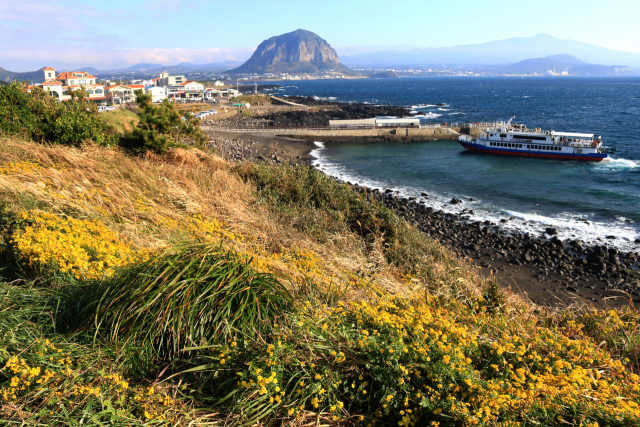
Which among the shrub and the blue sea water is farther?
the blue sea water

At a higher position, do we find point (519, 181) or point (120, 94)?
point (120, 94)

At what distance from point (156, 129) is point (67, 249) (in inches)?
354

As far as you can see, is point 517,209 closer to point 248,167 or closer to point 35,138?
point 248,167

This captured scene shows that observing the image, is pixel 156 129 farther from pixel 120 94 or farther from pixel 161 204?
pixel 120 94

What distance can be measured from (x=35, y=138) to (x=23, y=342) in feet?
32.2

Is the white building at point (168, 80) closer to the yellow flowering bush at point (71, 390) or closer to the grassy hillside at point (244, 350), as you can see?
the grassy hillside at point (244, 350)

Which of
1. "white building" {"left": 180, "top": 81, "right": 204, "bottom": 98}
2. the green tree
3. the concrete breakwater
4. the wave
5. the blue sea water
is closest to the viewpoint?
the green tree

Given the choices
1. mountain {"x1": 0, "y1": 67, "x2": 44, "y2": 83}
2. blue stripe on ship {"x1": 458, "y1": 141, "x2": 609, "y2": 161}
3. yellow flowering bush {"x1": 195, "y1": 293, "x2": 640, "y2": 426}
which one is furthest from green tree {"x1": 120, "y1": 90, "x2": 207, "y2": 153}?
mountain {"x1": 0, "y1": 67, "x2": 44, "y2": 83}

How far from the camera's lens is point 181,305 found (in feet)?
9.48

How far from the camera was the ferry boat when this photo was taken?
1253 inches

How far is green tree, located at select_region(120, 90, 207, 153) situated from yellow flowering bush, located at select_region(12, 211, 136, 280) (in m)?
6.22

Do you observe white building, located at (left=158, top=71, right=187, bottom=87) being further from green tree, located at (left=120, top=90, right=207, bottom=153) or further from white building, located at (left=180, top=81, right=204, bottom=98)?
green tree, located at (left=120, top=90, right=207, bottom=153)

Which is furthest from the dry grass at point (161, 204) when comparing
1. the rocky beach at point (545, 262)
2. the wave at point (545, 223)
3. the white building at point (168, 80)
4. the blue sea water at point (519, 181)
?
the white building at point (168, 80)

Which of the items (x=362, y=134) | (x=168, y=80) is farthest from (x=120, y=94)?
(x=362, y=134)
